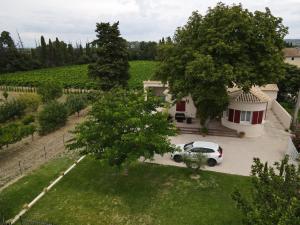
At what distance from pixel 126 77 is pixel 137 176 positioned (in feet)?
63.8

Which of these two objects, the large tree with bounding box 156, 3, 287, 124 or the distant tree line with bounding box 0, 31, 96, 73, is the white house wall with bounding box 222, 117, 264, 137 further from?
the distant tree line with bounding box 0, 31, 96, 73

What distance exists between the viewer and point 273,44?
62.7ft

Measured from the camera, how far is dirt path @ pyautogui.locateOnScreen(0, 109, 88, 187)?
17.5 m

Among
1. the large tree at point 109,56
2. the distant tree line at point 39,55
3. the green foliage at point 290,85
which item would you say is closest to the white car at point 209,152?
the large tree at point 109,56

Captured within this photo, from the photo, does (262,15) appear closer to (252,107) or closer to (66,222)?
(252,107)

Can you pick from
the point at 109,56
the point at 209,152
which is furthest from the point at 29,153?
the point at 109,56

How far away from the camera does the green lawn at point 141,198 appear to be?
12.0m

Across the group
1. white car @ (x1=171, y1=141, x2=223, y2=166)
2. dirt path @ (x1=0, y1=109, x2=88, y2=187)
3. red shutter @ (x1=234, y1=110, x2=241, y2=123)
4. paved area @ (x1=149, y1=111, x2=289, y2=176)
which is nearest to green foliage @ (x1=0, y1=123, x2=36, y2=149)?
dirt path @ (x1=0, y1=109, x2=88, y2=187)

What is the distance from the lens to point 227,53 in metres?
19.1

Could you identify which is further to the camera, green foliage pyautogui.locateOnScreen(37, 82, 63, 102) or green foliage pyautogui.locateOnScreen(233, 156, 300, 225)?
green foliage pyautogui.locateOnScreen(37, 82, 63, 102)

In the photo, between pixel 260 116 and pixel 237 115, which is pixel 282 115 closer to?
pixel 260 116

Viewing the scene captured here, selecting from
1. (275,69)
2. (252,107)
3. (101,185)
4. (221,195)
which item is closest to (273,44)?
(275,69)

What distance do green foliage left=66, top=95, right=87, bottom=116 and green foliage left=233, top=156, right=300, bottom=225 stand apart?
2353cm

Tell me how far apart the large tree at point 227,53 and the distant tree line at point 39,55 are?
2132 inches
